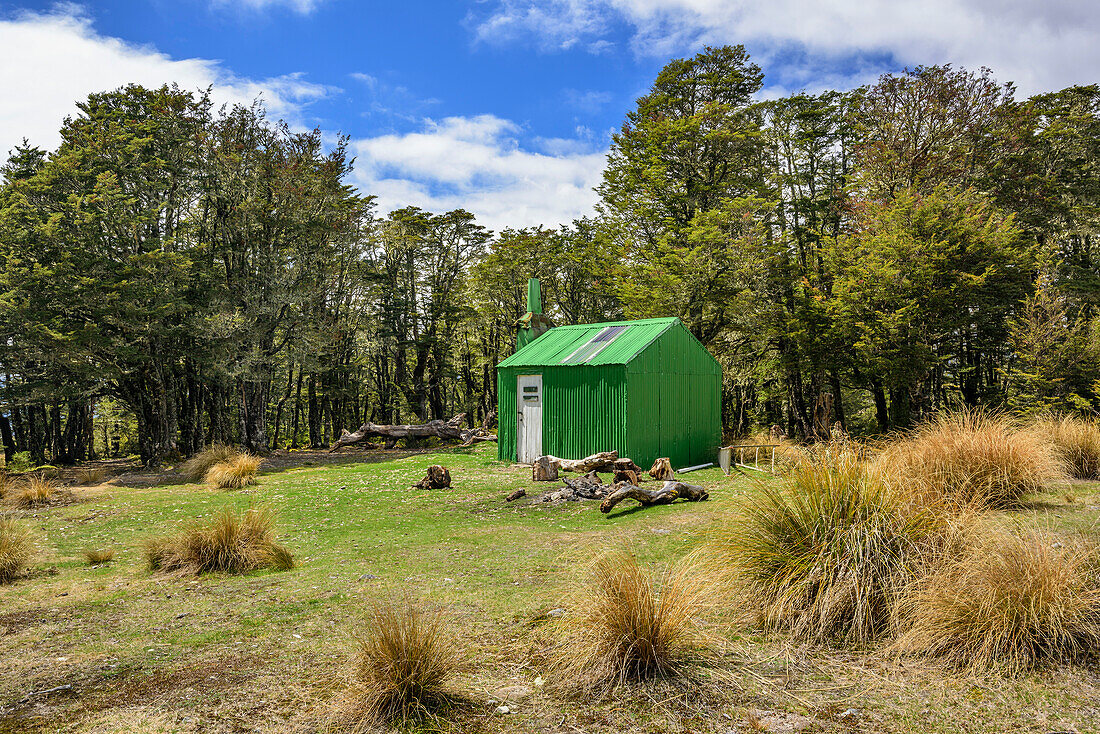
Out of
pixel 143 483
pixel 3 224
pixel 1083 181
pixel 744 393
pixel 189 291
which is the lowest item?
pixel 143 483

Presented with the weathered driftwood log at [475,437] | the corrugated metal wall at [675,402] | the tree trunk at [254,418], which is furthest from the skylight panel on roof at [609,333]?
the tree trunk at [254,418]

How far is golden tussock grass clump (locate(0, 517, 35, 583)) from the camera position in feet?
21.3

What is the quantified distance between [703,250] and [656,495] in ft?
48.2

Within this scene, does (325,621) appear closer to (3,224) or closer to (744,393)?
(3,224)

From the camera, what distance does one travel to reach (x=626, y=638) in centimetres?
356

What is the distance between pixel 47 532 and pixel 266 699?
904 cm

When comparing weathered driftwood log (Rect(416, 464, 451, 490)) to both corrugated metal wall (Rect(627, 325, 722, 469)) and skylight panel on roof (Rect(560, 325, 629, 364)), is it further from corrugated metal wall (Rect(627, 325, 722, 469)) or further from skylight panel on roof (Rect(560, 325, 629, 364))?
skylight panel on roof (Rect(560, 325, 629, 364))

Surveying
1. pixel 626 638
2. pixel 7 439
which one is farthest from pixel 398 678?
pixel 7 439

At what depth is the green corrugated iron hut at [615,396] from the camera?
48.2ft

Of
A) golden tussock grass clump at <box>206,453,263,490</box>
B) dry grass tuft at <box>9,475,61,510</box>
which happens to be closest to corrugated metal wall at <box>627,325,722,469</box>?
golden tussock grass clump at <box>206,453,263,490</box>

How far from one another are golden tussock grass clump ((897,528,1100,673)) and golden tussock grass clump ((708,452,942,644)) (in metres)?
0.25

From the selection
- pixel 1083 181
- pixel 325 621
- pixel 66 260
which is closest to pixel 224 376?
pixel 66 260

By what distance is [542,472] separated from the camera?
1364 cm

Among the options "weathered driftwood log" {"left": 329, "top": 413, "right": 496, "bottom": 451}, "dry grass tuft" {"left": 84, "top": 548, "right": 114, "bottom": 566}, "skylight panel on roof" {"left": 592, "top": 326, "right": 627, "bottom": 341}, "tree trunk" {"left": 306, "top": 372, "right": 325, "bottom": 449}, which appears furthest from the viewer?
"tree trunk" {"left": 306, "top": 372, "right": 325, "bottom": 449}
